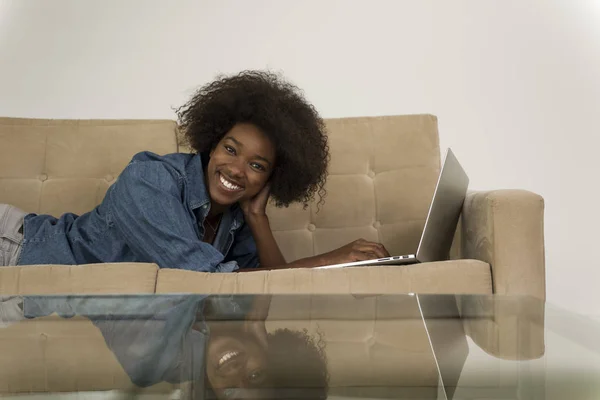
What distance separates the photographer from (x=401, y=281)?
175cm

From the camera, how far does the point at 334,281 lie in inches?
68.3

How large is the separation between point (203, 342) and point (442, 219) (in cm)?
133

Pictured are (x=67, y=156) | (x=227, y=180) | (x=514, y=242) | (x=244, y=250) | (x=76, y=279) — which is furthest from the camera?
(x=67, y=156)

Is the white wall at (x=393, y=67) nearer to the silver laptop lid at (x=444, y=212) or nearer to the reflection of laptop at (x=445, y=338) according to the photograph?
the silver laptop lid at (x=444, y=212)

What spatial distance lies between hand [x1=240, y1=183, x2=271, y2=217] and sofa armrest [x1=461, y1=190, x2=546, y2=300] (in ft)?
2.23

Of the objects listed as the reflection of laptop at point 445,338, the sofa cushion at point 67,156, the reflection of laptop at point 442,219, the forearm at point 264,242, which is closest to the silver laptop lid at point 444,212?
the reflection of laptop at point 442,219

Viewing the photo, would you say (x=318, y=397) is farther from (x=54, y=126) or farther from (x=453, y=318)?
(x=54, y=126)

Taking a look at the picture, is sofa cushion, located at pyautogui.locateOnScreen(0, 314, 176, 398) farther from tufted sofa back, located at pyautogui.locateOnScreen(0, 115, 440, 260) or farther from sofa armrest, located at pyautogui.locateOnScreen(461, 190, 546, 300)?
tufted sofa back, located at pyautogui.locateOnScreen(0, 115, 440, 260)

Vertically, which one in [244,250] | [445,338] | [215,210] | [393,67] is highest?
[393,67]

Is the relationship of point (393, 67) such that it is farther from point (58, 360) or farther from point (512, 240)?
point (58, 360)

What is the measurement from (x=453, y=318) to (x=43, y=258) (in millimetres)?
1452

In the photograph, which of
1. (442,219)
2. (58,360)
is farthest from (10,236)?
(58,360)

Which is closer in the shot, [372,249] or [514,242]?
[514,242]

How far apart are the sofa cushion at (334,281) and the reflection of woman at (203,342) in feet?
2.08
